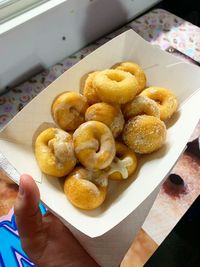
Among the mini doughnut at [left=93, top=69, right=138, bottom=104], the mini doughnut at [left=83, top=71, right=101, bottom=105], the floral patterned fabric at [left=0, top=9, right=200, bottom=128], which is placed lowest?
the floral patterned fabric at [left=0, top=9, right=200, bottom=128]

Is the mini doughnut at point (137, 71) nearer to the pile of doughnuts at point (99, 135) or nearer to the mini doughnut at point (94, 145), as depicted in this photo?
the pile of doughnuts at point (99, 135)

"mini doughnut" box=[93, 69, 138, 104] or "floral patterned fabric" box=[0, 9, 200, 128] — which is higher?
"mini doughnut" box=[93, 69, 138, 104]

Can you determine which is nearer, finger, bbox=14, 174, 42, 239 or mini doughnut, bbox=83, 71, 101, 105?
finger, bbox=14, 174, 42, 239

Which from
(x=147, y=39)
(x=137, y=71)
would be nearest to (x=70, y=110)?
(x=137, y=71)

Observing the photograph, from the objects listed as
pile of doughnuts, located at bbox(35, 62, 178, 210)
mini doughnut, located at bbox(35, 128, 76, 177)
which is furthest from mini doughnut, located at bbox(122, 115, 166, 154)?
mini doughnut, located at bbox(35, 128, 76, 177)

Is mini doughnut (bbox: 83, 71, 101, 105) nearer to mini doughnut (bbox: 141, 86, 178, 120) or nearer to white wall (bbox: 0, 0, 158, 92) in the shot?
mini doughnut (bbox: 141, 86, 178, 120)

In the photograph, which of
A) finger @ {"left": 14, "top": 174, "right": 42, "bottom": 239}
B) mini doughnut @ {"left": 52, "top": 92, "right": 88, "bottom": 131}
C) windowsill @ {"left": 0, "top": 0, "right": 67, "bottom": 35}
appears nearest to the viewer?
finger @ {"left": 14, "top": 174, "right": 42, "bottom": 239}

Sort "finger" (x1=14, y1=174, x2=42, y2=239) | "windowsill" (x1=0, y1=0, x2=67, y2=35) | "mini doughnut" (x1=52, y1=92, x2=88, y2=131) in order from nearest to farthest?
"finger" (x1=14, y1=174, x2=42, y2=239), "mini doughnut" (x1=52, y1=92, x2=88, y2=131), "windowsill" (x1=0, y1=0, x2=67, y2=35)

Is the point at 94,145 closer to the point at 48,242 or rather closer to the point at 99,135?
the point at 99,135
